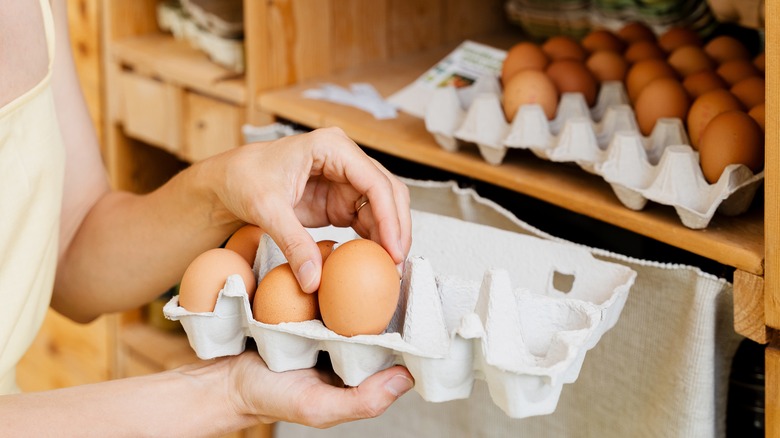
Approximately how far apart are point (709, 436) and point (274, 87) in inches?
35.2

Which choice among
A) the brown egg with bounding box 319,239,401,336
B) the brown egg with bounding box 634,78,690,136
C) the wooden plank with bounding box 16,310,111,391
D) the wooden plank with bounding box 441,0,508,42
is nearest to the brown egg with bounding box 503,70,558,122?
the brown egg with bounding box 634,78,690,136

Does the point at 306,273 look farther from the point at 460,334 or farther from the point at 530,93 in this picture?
the point at 530,93

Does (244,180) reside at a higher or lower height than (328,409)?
higher

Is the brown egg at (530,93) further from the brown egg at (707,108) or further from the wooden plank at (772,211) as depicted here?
the wooden plank at (772,211)

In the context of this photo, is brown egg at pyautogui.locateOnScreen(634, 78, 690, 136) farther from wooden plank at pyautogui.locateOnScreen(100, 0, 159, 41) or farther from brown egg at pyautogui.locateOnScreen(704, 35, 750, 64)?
wooden plank at pyautogui.locateOnScreen(100, 0, 159, 41)

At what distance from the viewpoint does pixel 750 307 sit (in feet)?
3.01

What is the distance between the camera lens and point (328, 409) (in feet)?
2.83

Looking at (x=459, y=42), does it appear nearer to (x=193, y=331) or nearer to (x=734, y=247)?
(x=734, y=247)

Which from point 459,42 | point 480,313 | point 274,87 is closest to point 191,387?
point 480,313

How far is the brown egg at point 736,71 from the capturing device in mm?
1183

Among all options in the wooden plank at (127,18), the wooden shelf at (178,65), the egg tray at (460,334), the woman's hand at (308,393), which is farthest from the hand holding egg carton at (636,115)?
the wooden plank at (127,18)

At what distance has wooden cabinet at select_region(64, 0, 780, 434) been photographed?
0.92 metres

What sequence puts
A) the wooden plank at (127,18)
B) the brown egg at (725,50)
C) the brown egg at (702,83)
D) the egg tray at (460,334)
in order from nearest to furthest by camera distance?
1. the egg tray at (460,334)
2. the brown egg at (702,83)
3. the brown egg at (725,50)
4. the wooden plank at (127,18)

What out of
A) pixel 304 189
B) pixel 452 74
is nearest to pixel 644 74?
pixel 452 74
